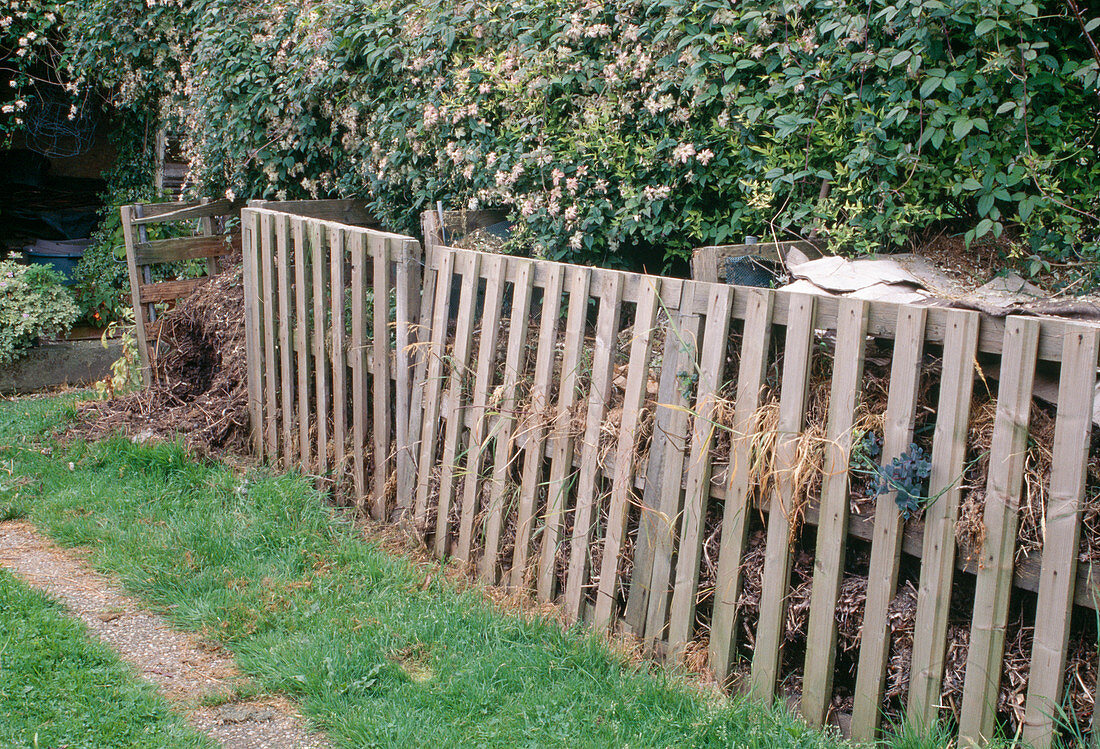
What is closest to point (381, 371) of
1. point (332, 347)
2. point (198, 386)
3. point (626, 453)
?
point (332, 347)

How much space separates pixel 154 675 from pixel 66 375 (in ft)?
18.9

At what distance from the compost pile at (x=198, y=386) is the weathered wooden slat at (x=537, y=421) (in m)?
2.55

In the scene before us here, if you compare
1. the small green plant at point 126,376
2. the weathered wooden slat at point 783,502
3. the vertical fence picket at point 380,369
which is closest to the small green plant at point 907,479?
the weathered wooden slat at point 783,502

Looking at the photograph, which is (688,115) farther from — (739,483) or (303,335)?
(303,335)

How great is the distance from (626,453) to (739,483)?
50cm

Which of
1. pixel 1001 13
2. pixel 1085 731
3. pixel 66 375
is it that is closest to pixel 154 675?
pixel 1085 731

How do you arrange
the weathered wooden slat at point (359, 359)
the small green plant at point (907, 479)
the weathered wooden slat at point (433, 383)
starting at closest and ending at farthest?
the small green plant at point (907, 479), the weathered wooden slat at point (433, 383), the weathered wooden slat at point (359, 359)

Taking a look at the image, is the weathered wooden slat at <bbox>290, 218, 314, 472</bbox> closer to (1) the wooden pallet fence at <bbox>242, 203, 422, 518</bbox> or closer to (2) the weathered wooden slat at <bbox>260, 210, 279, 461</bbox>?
(1) the wooden pallet fence at <bbox>242, 203, 422, 518</bbox>

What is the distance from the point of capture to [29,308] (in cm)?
782

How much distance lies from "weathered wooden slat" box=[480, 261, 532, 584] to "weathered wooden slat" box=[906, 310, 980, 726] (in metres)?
1.72

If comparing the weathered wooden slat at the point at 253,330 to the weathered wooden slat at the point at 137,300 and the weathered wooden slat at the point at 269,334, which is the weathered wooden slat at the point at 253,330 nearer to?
the weathered wooden slat at the point at 269,334

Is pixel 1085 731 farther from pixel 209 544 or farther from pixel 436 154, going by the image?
pixel 436 154

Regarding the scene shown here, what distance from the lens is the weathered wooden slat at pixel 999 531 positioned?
231 centimetres

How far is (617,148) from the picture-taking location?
14.0 ft
